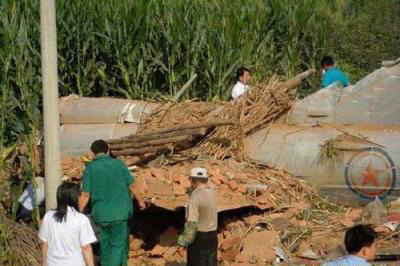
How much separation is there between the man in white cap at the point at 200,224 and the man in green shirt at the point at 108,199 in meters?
0.98

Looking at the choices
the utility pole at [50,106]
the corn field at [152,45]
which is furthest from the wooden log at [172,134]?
the corn field at [152,45]

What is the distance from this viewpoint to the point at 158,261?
10266 mm

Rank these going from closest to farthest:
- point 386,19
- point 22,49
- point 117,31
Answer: point 22,49 < point 117,31 < point 386,19

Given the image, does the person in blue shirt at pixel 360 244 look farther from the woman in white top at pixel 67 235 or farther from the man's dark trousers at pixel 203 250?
the man's dark trousers at pixel 203 250

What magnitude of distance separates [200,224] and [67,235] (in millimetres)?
1877

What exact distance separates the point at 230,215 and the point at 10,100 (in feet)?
12.9

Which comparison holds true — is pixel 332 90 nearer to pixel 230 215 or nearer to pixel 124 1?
pixel 230 215

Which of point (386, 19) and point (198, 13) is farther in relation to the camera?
point (386, 19)

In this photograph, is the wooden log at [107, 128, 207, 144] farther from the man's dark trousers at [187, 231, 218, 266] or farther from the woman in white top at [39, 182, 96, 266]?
the woman in white top at [39, 182, 96, 266]

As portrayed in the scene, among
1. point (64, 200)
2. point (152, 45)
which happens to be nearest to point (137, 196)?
point (64, 200)

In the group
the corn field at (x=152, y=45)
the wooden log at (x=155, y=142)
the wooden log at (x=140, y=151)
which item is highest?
the corn field at (x=152, y=45)

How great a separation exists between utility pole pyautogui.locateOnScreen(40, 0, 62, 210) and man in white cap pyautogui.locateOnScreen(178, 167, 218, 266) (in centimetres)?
167

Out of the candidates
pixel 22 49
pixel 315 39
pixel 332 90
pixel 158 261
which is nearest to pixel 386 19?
pixel 315 39

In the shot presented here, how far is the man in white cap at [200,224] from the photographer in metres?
8.47
